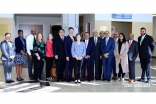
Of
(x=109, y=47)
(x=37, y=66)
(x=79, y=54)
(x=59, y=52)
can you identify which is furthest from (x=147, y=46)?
(x=37, y=66)

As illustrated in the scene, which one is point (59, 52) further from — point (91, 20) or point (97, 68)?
point (91, 20)

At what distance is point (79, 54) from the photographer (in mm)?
5512

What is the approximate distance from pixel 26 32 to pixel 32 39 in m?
9.20

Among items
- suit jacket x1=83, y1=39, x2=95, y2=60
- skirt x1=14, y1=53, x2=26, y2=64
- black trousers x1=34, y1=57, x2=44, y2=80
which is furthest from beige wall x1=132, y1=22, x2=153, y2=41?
skirt x1=14, y1=53, x2=26, y2=64

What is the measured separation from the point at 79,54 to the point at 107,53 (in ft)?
2.80

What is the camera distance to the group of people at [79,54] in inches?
219

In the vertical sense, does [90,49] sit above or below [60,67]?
above

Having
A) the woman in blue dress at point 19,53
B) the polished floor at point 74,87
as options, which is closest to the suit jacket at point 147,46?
the polished floor at point 74,87

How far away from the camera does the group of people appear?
5.57m

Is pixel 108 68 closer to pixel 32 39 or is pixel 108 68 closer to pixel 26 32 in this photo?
pixel 32 39

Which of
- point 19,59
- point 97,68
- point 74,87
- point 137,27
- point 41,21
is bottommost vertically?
point 74,87

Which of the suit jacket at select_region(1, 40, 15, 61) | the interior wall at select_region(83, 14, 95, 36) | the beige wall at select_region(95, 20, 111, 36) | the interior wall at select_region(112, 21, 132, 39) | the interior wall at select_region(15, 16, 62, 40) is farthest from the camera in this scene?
the interior wall at select_region(15, 16, 62, 40)

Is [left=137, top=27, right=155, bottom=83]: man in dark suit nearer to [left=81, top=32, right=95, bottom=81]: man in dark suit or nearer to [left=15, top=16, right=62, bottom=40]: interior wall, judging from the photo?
[left=81, top=32, right=95, bottom=81]: man in dark suit

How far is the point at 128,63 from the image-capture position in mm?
5867
